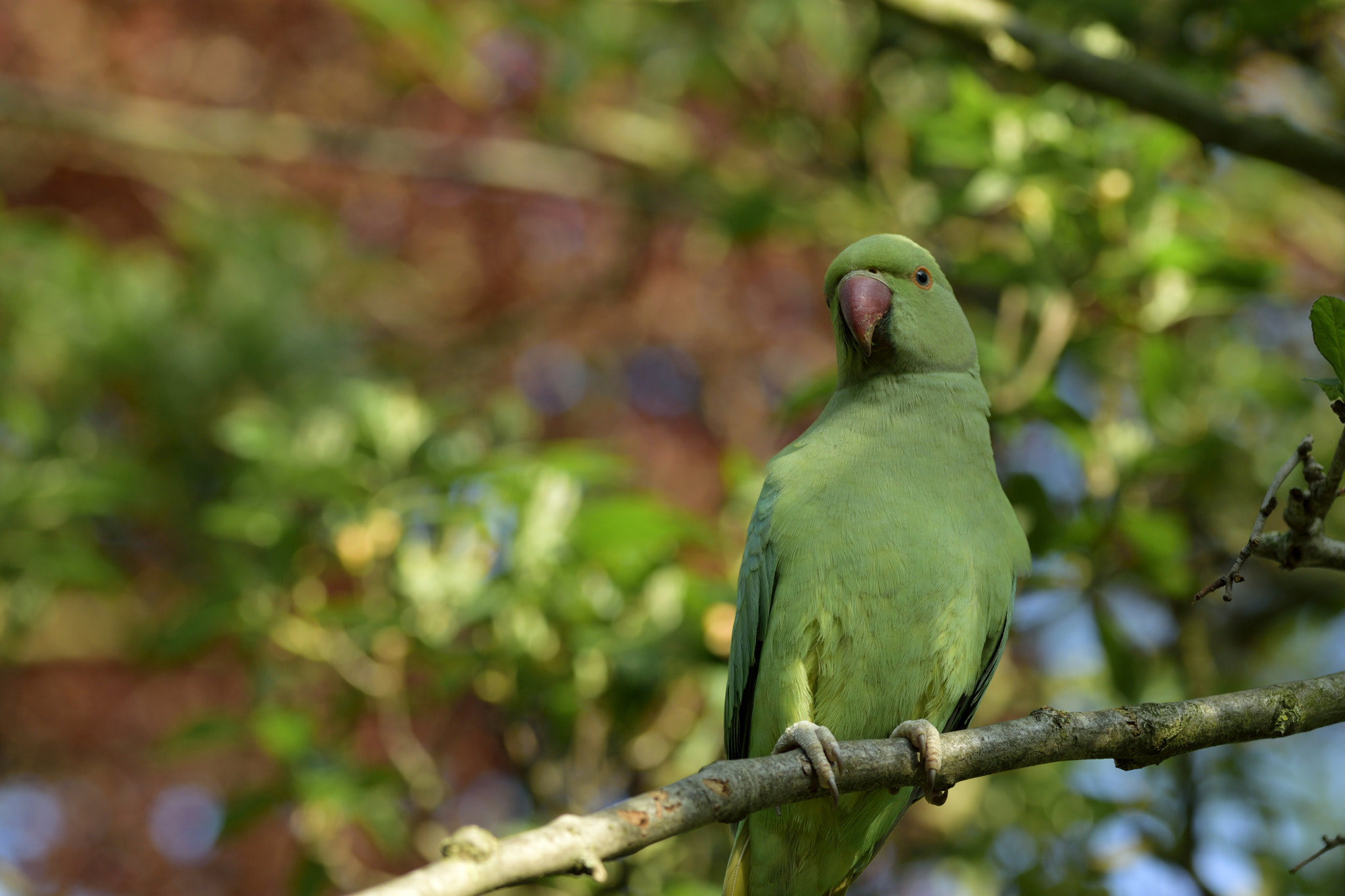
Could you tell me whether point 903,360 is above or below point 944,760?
above

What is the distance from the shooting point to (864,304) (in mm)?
2516

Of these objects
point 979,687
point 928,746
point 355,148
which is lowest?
point 979,687

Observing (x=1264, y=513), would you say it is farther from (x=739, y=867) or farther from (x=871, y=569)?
(x=739, y=867)

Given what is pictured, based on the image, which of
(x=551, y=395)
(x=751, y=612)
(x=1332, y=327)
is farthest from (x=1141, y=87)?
(x=551, y=395)

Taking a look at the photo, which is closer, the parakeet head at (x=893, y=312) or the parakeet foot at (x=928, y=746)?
the parakeet foot at (x=928, y=746)

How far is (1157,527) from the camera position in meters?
2.86

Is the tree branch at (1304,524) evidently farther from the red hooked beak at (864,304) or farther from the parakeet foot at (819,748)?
the red hooked beak at (864,304)

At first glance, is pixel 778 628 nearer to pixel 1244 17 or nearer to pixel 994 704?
pixel 1244 17

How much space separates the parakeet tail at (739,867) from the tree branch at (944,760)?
0.61m

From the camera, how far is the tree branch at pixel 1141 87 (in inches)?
107

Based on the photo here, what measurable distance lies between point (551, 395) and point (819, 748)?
4544 mm

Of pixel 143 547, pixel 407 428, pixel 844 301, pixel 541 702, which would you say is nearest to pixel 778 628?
pixel 844 301

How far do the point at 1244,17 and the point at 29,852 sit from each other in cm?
655

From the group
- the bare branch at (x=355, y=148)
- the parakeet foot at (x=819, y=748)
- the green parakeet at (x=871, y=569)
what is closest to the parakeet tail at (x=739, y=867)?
the green parakeet at (x=871, y=569)
